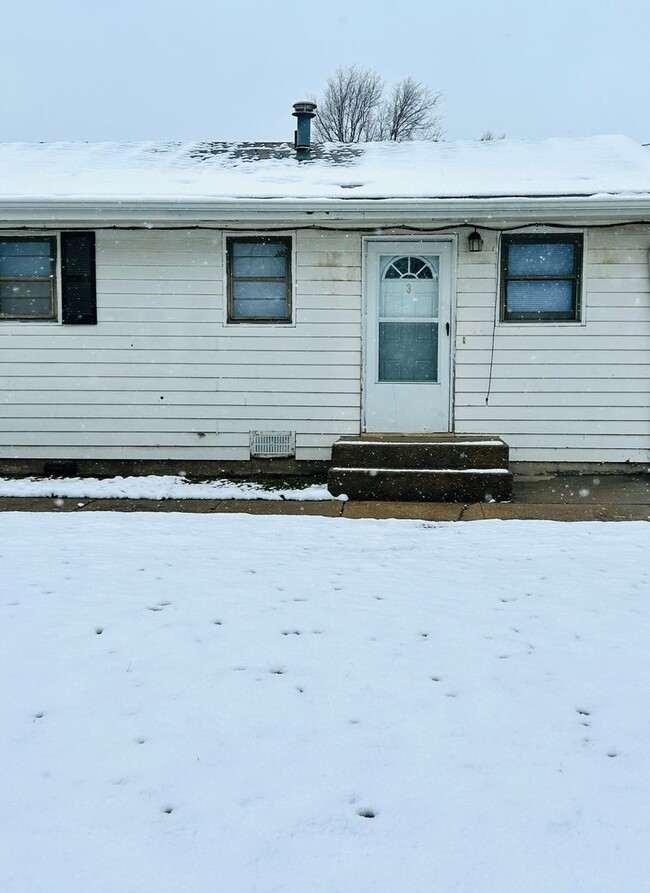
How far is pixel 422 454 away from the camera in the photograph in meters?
7.65

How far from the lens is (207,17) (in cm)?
13500

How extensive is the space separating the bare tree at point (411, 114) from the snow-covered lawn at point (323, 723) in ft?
95.2

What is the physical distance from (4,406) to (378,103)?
2728 cm

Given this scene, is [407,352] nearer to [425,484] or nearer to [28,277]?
[425,484]

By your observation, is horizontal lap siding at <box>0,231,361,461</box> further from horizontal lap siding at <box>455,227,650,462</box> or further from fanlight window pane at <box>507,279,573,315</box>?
fanlight window pane at <box>507,279,573,315</box>

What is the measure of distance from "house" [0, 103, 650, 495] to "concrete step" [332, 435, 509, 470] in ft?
1.80

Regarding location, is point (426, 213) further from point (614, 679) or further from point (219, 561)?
point (614, 679)

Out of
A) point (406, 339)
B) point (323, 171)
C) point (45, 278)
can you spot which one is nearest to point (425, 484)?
point (406, 339)

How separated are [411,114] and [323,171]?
80.6 ft

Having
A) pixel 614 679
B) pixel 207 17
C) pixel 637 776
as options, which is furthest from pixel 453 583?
pixel 207 17

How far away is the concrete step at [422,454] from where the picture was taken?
7.54 meters

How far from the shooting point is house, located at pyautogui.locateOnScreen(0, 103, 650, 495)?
8.38 metres

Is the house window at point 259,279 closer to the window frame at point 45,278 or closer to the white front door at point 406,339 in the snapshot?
the white front door at point 406,339

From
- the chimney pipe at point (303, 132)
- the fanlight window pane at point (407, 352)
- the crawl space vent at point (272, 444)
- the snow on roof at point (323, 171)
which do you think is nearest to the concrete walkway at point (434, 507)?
the crawl space vent at point (272, 444)
